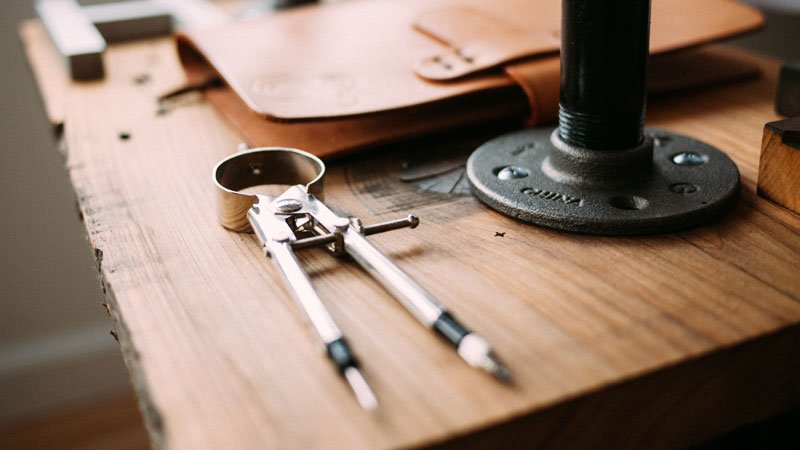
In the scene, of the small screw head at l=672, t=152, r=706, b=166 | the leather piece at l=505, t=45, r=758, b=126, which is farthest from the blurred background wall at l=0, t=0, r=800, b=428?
Answer: the small screw head at l=672, t=152, r=706, b=166

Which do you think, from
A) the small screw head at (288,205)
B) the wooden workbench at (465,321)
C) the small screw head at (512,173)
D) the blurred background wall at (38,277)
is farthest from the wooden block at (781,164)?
the blurred background wall at (38,277)

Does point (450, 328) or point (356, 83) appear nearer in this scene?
point (450, 328)

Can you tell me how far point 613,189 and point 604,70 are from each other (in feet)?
0.23

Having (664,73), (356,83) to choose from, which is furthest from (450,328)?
(664,73)

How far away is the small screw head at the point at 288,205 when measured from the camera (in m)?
0.46

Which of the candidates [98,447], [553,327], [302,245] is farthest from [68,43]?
[98,447]

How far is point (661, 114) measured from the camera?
2.13 feet

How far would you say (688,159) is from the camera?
1.71 feet

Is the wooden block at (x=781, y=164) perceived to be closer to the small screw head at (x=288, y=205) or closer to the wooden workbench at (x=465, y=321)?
the wooden workbench at (x=465, y=321)

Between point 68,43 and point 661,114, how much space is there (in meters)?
0.58

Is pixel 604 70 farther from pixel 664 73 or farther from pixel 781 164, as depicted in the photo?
pixel 664 73

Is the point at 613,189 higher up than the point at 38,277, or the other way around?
the point at 613,189

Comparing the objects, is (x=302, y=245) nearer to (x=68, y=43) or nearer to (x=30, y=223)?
(x=68, y=43)

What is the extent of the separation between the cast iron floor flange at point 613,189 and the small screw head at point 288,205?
0.38 ft
